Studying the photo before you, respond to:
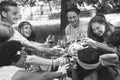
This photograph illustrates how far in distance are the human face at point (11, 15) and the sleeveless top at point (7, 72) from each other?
1.36 m

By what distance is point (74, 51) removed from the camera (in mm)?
3797

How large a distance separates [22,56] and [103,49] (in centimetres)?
114

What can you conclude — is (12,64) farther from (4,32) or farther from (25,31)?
(25,31)

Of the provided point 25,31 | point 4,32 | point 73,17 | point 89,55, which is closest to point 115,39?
point 89,55

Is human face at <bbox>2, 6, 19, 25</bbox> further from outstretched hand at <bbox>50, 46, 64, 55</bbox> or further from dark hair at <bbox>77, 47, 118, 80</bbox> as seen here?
dark hair at <bbox>77, 47, 118, 80</bbox>

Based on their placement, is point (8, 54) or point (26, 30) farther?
point (26, 30)

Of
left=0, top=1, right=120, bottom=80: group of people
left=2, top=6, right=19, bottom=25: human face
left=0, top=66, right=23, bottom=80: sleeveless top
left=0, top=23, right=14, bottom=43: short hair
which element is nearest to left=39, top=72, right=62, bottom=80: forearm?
left=0, top=1, right=120, bottom=80: group of people

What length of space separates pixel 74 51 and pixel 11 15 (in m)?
1.01

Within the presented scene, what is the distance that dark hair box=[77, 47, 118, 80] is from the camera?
347cm

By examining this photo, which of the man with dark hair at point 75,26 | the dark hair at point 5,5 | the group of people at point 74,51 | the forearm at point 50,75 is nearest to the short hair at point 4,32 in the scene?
the group of people at point 74,51

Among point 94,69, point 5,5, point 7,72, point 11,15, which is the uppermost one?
point 5,5

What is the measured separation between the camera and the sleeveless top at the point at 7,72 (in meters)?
2.75

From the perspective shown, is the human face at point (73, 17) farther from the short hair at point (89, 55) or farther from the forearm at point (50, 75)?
the forearm at point (50, 75)

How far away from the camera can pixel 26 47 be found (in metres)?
4.24
